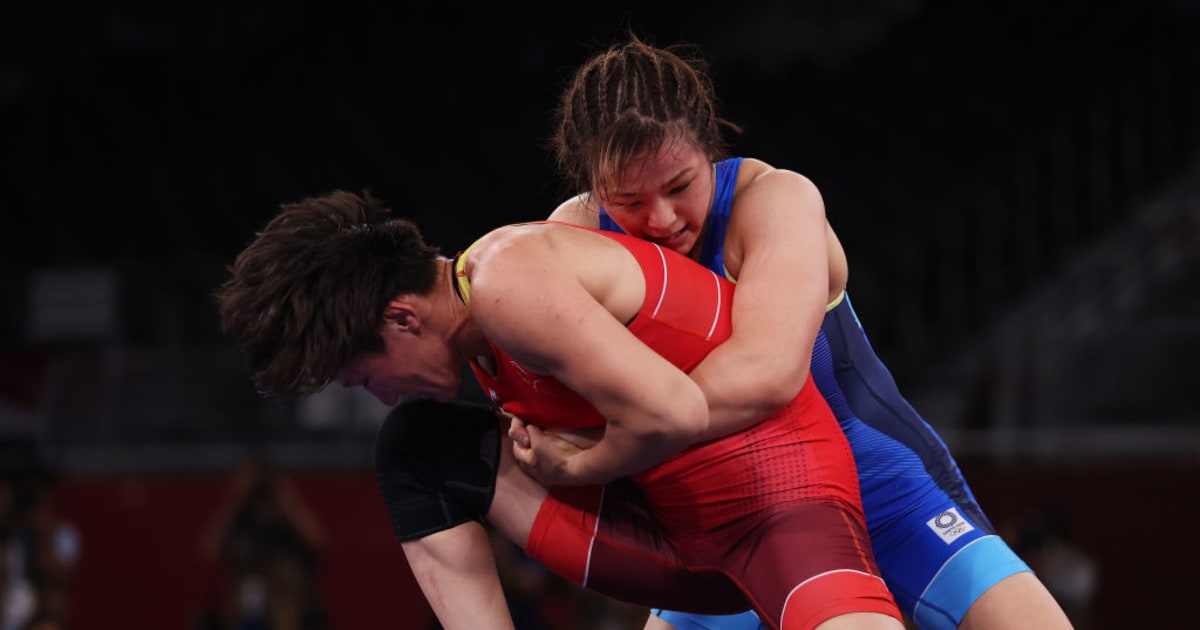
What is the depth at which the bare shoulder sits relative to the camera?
2918 millimetres

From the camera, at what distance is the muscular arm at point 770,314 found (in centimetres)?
249

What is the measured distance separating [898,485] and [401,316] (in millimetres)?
1069

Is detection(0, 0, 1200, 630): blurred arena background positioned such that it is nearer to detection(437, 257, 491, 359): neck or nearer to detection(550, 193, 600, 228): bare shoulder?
detection(550, 193, 600, 228): bare shoulder

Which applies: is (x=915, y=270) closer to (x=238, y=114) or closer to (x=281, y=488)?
(x=281, y=488)

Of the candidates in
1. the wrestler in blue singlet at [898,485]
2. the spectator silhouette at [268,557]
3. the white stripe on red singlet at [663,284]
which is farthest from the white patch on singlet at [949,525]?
the spectator silhouette at [268,557]

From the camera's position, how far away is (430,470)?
2795 millimetres

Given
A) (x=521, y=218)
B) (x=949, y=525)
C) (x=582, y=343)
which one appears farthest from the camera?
(x=521, y=218)

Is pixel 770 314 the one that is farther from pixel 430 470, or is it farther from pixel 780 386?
pixel 430 470

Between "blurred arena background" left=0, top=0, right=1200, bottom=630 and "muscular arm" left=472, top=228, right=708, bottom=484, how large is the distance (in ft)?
11.5

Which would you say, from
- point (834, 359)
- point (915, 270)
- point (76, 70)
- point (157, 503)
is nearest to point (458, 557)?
point (834, 359)

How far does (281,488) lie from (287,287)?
490 cm

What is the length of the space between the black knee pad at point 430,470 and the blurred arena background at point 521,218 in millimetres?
3199

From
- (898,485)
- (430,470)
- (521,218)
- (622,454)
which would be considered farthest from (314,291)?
(521,218)

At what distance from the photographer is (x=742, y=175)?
2.90 m
